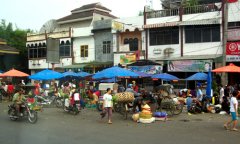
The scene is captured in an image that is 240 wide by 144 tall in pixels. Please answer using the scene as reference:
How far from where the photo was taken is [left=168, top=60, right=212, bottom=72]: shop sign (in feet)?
86.6

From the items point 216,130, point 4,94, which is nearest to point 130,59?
point 4,94

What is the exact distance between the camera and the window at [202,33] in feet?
88.3

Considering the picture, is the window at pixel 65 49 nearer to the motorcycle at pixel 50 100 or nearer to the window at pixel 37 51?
the window at pixel 37 51

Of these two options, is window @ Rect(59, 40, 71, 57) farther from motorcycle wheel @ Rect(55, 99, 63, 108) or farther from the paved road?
the paved road

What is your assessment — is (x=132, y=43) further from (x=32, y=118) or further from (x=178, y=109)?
(x=32, y=118)

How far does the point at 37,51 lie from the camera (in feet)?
133

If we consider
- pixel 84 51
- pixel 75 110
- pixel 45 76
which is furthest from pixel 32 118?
pixel 84 51

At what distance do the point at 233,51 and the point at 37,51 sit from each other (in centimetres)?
2426

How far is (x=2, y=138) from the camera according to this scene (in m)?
10.2

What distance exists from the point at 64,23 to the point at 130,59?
14800 mm

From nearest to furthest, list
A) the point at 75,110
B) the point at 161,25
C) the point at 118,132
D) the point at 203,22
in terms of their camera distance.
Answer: the point at 118,132, the point at 75,110, the point at 203,22, the point at 161,25

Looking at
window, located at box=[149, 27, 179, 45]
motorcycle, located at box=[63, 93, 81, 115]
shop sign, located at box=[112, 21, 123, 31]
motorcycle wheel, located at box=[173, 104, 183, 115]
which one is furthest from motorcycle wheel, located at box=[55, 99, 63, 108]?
window, located at box=[149, 27, 179, 45]

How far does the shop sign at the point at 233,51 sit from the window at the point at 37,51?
73.3 feet

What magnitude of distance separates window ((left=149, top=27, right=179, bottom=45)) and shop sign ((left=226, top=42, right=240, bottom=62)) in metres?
4.64
